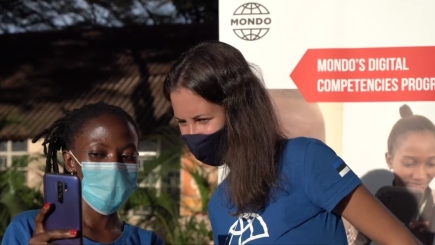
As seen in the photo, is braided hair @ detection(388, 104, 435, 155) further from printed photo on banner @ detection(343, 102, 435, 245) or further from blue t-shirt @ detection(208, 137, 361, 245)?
blue t-shirt @ detection(208, 137, 361, 245)

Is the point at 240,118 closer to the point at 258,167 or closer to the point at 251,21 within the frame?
the point at 258,167

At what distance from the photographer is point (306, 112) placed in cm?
333

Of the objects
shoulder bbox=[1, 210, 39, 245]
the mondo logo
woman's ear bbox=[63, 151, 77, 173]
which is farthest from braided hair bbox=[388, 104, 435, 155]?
shoulder bbox=[1, 210, 39, 245]

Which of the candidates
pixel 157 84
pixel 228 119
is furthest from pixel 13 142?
pixel 228 119

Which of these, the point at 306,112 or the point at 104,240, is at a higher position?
the point at 306,112

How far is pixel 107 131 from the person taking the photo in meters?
2.63

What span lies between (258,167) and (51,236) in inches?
24.3

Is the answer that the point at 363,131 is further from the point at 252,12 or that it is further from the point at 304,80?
the point at 252,12

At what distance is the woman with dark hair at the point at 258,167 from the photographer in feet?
7.16

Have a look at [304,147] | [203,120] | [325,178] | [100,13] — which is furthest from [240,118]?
[100,13]

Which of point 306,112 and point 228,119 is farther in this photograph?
point 306,112

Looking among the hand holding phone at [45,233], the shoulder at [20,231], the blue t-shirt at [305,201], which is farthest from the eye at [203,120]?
the shoulder at [20,231]

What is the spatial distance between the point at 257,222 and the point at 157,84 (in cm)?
597

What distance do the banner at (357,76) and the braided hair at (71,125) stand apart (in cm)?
77
